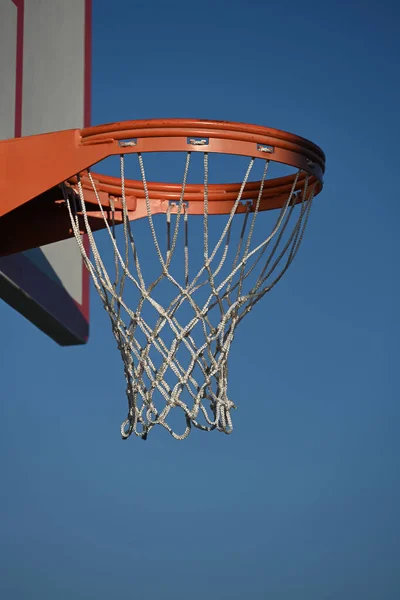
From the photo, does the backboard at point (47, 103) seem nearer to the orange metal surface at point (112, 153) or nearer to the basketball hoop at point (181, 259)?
the orange metal surface at point (112, 153)

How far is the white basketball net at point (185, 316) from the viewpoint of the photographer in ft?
10.6

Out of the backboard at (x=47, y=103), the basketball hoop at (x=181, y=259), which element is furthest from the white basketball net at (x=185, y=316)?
the backboard at (x=47, y=103)

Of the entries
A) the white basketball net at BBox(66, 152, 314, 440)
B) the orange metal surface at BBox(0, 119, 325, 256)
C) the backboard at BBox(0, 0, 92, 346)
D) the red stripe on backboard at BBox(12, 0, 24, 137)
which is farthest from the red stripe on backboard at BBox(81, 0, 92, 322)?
the white basketball net at BBox(66, 152, 314, 440)

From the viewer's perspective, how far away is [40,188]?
3139 millimetres

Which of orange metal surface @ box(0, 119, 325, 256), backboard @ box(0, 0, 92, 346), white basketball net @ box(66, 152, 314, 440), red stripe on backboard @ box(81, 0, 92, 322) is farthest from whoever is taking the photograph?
red stripe on backboard @ box(81, 0, 92, 322)

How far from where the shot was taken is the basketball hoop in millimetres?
3043

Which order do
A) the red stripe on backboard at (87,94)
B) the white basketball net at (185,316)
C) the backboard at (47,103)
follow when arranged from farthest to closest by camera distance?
the red stripe on backboard at (87,94)
the backboard at (47,103)
the white basketball net at (185,316)

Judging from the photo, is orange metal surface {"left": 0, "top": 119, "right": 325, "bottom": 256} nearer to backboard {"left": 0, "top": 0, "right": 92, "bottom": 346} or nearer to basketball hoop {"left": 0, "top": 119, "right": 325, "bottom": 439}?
basketball hoop {"left": 0, "top": 119, "right": 325, "bottom": 439}

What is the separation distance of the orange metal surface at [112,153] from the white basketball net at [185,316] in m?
0.09

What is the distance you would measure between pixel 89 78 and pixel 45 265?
1.30 meters

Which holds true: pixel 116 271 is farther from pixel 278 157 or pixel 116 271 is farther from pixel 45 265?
pixel 45 265

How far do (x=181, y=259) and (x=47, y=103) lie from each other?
146cm

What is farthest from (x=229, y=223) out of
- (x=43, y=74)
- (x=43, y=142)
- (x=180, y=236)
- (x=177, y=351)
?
(x=43, y=74)

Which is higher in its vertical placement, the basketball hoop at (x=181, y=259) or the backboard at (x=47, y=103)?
the backboard at (x=47, y=103)
